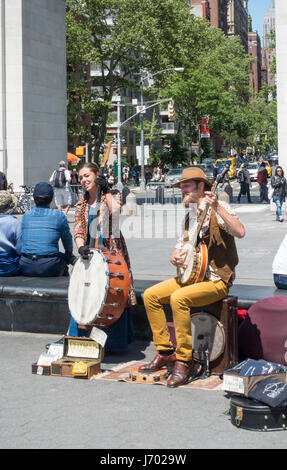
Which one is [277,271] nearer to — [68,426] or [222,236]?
[222,236]

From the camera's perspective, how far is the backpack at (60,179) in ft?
85.7

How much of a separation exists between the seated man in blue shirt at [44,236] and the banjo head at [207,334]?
218 cm

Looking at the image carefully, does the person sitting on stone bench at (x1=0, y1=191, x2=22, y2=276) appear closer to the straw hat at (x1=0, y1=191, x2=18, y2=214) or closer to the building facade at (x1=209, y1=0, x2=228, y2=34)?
the straw hat at (x1=0, y1=191, x2=18, y2=214)

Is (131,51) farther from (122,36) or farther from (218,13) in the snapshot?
(218,13)

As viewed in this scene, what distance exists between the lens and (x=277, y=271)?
23.2ft

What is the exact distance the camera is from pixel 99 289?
6.39m

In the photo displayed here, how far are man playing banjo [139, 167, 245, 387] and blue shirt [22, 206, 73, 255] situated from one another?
187cm

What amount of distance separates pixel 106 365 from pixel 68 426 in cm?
175

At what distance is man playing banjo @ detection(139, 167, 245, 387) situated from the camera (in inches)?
242

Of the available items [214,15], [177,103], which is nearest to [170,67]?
[177,103]

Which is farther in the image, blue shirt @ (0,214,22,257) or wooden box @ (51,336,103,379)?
blue shirt @ (0,214,22,257)

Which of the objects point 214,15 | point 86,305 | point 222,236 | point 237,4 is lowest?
point 86,305

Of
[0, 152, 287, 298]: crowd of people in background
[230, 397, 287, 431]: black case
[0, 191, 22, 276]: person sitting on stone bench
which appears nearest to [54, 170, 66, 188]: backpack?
[0, 152, 287, 298]: crowd of people in background

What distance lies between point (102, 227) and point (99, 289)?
34.0 inches
